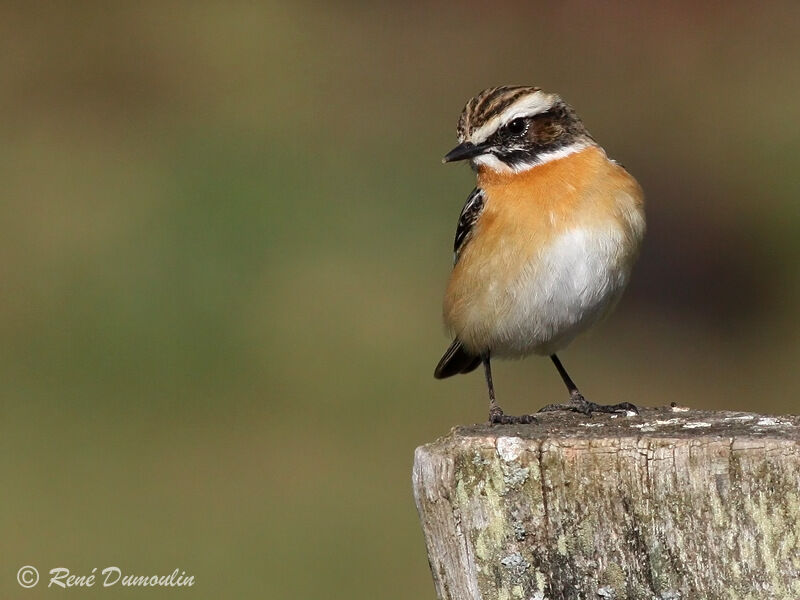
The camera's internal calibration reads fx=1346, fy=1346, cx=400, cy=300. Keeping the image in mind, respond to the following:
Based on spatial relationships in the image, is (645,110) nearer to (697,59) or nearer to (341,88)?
(697,59)

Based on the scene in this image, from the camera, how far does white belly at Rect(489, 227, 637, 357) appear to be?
24.1 feet

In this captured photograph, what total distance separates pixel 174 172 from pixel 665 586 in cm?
1309

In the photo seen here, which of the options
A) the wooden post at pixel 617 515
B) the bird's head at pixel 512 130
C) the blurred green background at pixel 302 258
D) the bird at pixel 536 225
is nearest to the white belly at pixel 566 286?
the bird at pixel 536 225

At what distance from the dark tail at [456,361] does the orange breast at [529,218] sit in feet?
1.96

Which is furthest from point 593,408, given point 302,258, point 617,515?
point 302,258

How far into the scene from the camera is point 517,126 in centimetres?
767

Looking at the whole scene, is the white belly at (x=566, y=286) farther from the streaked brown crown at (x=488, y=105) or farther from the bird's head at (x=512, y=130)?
the streaked brown crown at (x=488, y=105)

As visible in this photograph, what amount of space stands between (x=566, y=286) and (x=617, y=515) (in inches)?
106

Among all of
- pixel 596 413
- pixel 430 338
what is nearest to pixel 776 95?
pixel 430 338

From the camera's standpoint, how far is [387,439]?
508 inches

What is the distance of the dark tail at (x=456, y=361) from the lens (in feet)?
27.8

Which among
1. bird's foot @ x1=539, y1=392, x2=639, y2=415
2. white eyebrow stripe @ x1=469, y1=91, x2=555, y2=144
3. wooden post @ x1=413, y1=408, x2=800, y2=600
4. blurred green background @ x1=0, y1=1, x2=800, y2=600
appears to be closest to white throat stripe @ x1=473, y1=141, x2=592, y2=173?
white eyebrow stripe @ x1=469, y1=91, x2=555, y2=144

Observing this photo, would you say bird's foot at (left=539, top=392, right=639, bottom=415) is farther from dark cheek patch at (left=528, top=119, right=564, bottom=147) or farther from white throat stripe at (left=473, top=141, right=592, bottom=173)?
dark cheek patch at (left=528, top=119, right=564, bottom=147)

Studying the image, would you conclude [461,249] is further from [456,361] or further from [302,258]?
[302,258]
